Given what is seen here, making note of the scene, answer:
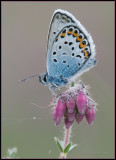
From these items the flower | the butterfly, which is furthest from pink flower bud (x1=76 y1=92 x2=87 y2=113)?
the butterfly

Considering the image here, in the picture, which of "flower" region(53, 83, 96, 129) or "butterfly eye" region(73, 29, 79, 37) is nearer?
"flower" region(53, 83, 96, 129)

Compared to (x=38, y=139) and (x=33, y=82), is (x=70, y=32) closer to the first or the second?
(x=38, y=139)

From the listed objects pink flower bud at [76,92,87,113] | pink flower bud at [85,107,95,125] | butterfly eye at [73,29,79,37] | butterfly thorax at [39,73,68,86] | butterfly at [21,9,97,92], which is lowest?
pink flower bud at [85,107,95,125]

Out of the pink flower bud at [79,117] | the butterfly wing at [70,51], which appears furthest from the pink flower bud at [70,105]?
the butterfly wing at [70,51]

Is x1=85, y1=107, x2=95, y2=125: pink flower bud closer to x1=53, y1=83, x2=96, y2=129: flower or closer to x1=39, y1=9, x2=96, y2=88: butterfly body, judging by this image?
x1=53, y1=83, x2=96, y2=129: flower

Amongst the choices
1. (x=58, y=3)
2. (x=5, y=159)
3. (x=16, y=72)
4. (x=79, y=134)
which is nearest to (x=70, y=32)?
(x=5, y=159)

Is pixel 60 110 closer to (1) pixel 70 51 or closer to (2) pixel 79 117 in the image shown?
(2) pixel 79 117

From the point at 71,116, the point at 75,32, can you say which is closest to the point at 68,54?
the point at 75,32
